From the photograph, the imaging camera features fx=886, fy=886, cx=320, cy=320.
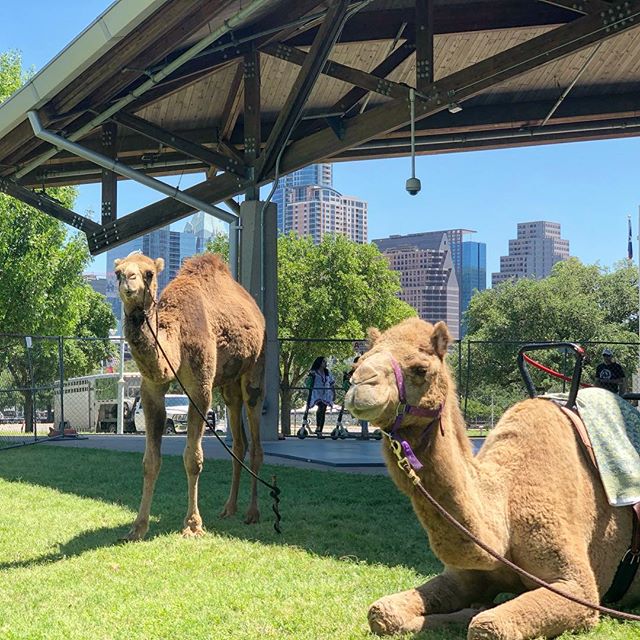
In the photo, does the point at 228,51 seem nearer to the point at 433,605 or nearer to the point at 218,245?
the point at 433,605

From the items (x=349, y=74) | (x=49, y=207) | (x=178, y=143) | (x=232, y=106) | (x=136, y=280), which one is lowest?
(x=136, y=280)

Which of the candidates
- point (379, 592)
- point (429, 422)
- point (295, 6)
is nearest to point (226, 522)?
point (379, 592)

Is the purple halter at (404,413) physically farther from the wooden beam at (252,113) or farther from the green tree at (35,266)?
the green tree at (35,266)

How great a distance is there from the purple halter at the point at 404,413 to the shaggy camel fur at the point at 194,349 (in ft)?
11.8

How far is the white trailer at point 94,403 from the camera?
123 feet

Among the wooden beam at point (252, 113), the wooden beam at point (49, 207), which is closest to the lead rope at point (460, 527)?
the wooden beam at point (252, 113)

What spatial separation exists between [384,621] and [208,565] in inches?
102

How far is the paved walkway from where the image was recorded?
43.4 feet

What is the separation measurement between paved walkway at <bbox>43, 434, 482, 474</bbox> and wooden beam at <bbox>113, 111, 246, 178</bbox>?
5136 mm

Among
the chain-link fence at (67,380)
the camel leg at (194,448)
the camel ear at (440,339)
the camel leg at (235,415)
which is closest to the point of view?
the camel ear at (440,339)

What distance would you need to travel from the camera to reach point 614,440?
4875 millimetres

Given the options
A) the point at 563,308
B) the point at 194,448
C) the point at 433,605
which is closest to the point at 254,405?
the point at 194,448

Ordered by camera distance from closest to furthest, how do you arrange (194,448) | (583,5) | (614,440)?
(614,440) < (194,448) < (583,5)

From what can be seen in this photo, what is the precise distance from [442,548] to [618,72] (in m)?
14.3
